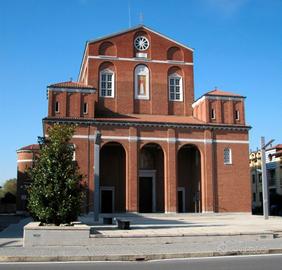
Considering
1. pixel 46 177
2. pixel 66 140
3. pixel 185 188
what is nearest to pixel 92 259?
pixel 46 177

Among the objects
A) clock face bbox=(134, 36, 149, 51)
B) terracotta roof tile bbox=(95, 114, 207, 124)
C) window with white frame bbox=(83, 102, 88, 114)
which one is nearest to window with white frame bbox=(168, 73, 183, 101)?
terracotta roof tile bbox=(95, 114, 207, 124)

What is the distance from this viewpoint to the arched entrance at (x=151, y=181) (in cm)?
4831

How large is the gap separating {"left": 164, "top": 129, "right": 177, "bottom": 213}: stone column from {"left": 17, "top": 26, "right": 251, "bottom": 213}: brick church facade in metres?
0.10

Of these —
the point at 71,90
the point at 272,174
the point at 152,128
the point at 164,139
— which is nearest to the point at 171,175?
the point at 164,139

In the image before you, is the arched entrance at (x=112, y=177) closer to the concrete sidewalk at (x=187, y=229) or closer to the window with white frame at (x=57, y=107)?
the concrete sidewalk at (x=187, y=229)

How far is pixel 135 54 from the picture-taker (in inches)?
2019

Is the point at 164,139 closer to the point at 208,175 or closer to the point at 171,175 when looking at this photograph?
→ the point at 171,175

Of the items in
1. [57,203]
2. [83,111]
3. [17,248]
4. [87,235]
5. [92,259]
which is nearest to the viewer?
[92,259]

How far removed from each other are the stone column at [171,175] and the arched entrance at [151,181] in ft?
6.41

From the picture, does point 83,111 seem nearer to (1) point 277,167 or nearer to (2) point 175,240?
(2) point 175,240

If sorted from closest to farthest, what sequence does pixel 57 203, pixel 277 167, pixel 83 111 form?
pixel 57 203 < pixel 83 111 < pixel 277 167

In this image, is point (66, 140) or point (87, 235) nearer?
point (87, 235)

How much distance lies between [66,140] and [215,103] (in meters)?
30.8

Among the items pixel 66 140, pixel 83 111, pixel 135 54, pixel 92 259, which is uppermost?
pixel 135 54
